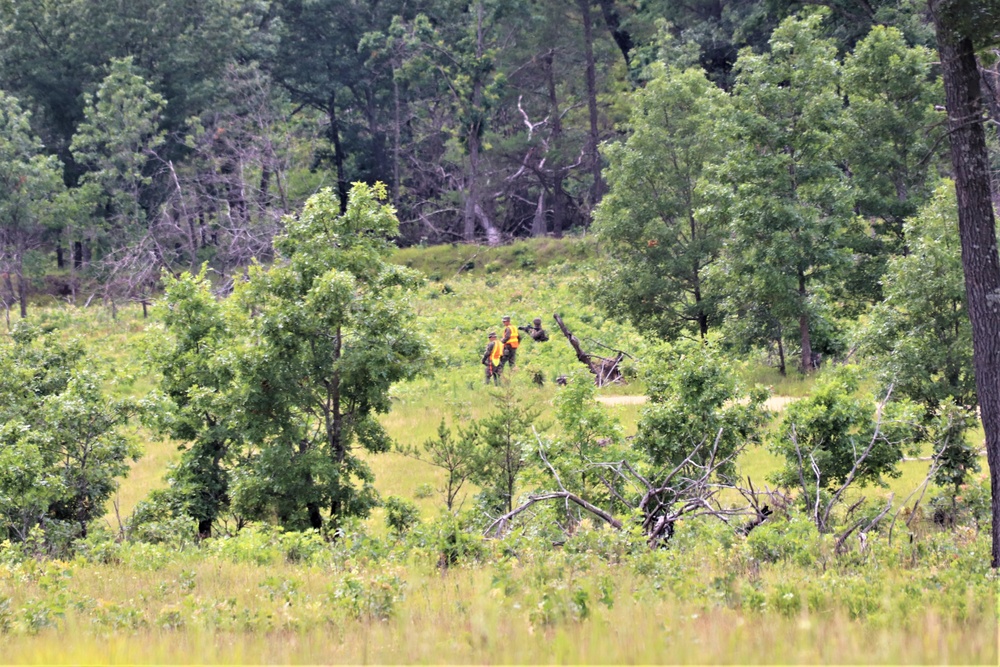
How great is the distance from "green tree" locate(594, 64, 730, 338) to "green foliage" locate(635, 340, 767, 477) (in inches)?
435

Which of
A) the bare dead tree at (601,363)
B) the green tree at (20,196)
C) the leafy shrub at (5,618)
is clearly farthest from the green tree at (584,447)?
the green tree at (20,196)

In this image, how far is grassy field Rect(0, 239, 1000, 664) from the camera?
6047 millimetres

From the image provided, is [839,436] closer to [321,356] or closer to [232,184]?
[321,356]

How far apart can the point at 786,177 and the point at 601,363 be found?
274 inches

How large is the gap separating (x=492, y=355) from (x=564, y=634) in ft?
58.9

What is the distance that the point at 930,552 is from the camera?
923cm

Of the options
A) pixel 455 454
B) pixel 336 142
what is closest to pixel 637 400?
pixel 455 454

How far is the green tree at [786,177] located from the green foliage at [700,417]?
8797 mm

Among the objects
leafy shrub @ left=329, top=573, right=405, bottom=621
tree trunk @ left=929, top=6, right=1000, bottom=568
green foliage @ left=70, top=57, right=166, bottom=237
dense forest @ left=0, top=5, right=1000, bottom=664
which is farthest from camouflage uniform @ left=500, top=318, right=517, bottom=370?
green foliage @ left=70, top=57, right=166, bottom=237

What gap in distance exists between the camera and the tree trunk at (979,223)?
8.73 m

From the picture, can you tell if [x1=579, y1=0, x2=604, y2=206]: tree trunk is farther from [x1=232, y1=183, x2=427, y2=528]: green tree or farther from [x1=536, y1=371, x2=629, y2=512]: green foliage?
[x1=536, y1=371, x2=629, y2=512]: green foliage

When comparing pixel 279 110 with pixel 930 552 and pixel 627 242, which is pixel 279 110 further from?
pixel 930 552

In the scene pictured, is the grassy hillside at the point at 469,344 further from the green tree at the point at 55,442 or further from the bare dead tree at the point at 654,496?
the bare dead tree at the point at 654,496

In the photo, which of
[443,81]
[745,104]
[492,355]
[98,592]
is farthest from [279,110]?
[98,592]
